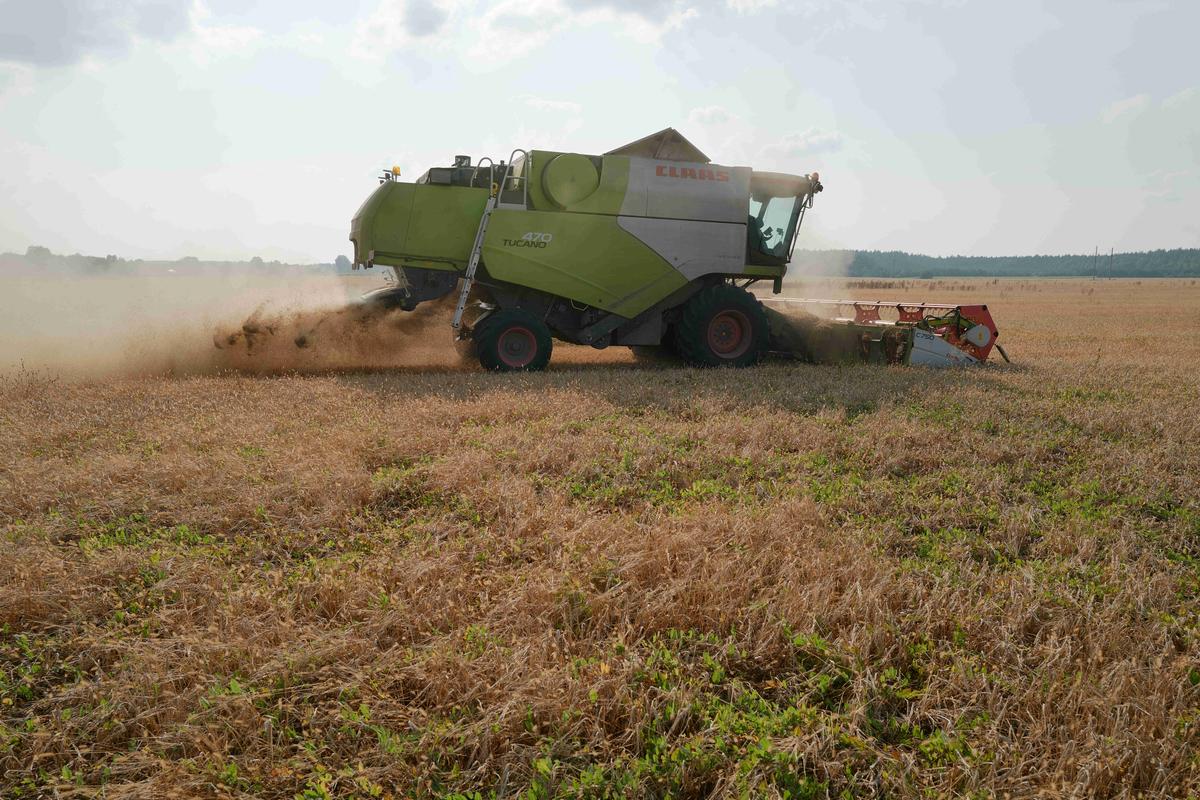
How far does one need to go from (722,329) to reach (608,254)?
6.35 feet

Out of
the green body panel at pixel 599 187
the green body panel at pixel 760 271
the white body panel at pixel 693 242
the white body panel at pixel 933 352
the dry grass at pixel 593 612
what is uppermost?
the green body panel at pixel 599 187

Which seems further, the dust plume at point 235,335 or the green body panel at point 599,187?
the green body panel at point 599,187

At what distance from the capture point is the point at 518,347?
379 inches

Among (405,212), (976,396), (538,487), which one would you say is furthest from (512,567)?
(405,212)

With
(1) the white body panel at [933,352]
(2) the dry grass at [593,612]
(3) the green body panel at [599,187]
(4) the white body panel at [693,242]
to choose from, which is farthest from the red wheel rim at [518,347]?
(1) the white body panel at [933,352]

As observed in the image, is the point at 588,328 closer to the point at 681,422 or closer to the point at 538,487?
the point at 681,422

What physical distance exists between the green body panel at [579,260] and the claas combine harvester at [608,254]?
0.05ft

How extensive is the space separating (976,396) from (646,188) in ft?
15.4

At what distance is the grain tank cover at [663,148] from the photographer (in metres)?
9.89

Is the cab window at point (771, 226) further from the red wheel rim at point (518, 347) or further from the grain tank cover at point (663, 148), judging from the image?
the red wheel rim at point (518, 347)

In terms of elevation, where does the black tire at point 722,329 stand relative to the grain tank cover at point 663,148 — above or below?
below

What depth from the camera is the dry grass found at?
2.25 metres

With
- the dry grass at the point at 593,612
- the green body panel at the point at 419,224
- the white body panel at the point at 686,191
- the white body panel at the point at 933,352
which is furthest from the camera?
the white body panel at the point at 933,352

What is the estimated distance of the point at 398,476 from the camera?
460 cm
